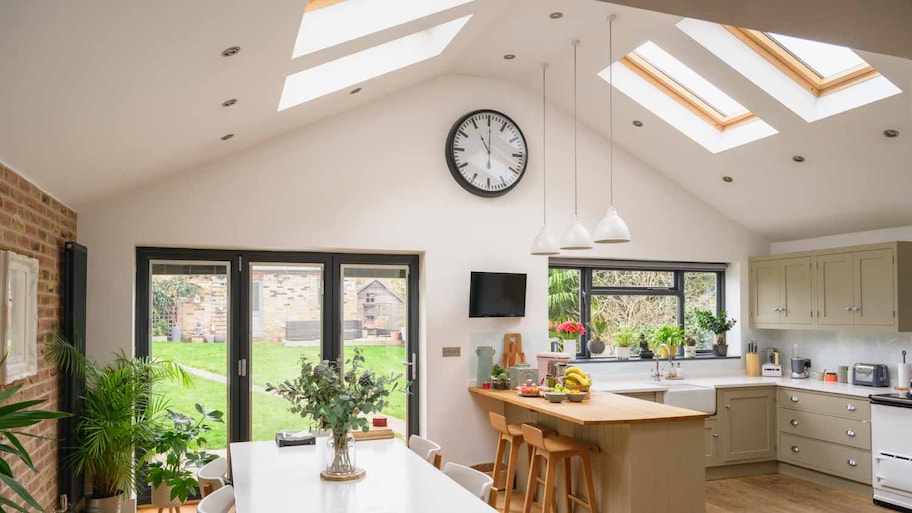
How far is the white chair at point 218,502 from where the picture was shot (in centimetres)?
291

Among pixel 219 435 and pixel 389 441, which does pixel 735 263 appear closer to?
pixel 389 441

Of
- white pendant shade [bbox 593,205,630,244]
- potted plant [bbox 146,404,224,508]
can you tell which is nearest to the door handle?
potted plant [bbox 146,404,224,508]

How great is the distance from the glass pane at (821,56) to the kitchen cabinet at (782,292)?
86.4 inches

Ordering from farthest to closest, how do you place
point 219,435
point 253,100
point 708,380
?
point 708,380
point 219,435
point 253,100

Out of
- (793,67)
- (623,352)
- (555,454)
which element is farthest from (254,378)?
(793,67)

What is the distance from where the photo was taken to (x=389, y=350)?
6199mm

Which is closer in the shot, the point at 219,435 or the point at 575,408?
the point at 575,408

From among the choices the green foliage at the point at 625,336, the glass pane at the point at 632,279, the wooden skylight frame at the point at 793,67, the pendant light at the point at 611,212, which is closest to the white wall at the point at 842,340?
the glass pane at the point at 632,279

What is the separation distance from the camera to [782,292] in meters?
7.05

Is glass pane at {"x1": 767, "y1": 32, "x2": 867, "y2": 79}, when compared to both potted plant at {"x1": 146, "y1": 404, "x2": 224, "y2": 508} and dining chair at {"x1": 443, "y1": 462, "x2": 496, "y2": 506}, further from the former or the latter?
potted plant at {"x1": 146, "y1": 404, "x2": 224, "y2": 508}

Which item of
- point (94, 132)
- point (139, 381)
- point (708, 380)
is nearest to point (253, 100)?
point (94, 132)

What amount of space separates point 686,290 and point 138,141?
5.53m

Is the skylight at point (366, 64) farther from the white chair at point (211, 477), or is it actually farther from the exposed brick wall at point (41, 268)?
the white chair at point (211, 477)

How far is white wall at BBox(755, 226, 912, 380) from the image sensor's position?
6.35 meters
